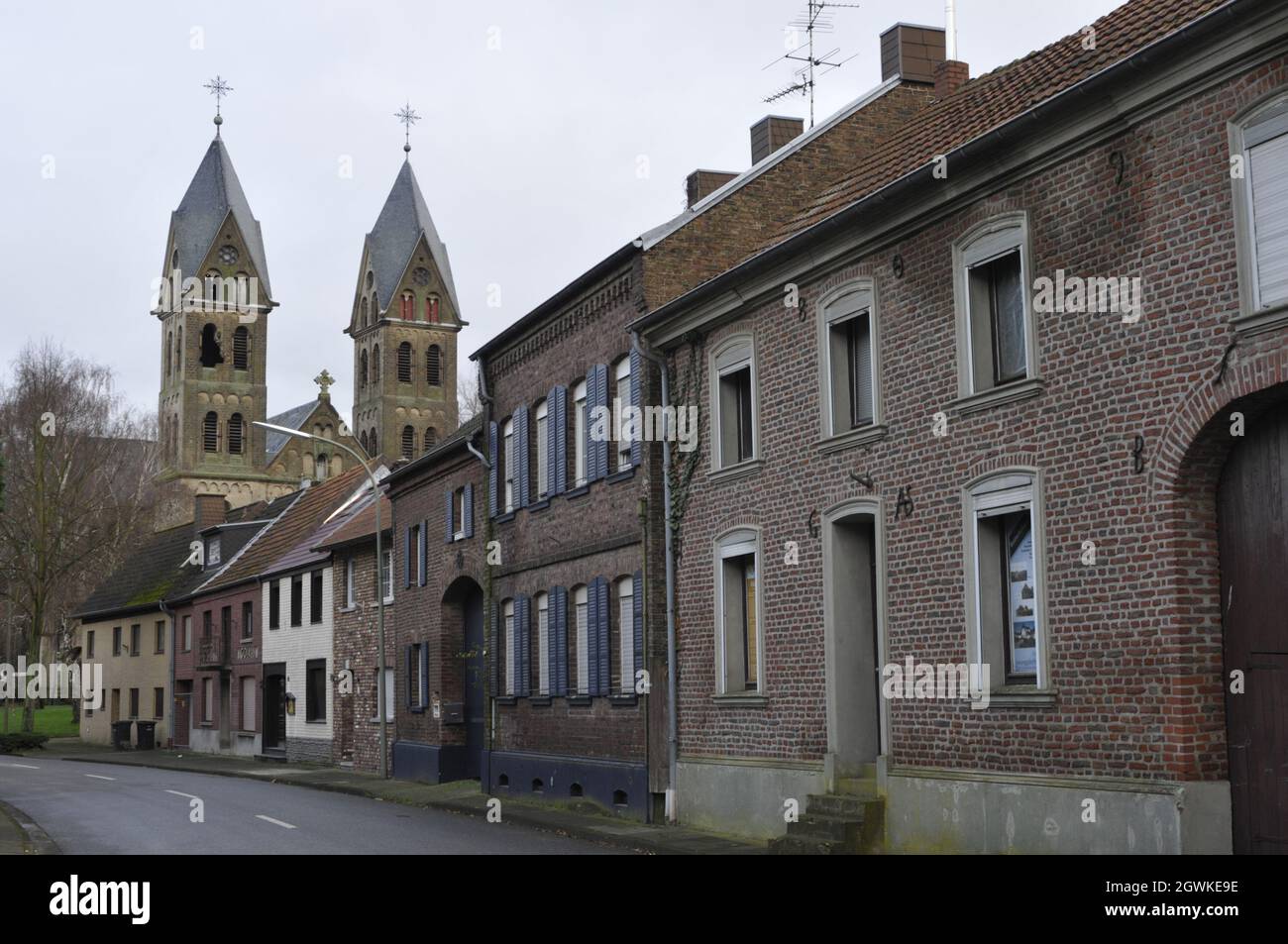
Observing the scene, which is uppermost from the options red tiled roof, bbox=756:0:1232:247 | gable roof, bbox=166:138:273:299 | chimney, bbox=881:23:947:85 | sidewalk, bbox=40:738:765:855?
gable roof, bbox=166:138:273:299

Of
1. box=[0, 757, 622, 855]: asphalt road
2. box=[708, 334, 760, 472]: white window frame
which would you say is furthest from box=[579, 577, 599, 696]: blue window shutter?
box=[708, 334, 760, 472]: white window frame

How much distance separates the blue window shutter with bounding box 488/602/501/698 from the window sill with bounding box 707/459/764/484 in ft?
29.0

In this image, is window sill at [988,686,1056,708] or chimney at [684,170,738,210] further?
chimney at [684,170,738,210]

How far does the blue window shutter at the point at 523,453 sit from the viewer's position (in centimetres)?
2673

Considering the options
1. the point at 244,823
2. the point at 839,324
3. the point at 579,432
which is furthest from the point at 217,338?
the point at 839,324

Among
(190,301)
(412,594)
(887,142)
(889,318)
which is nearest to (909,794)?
(889,318)

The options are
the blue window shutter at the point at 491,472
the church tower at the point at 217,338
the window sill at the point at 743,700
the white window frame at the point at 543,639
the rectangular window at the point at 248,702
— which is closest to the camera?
the window sill at the point at 743,700

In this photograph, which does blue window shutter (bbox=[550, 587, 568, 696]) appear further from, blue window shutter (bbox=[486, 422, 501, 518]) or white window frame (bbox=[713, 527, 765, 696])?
white window frame (bbox=[713, 527, 765, 696])

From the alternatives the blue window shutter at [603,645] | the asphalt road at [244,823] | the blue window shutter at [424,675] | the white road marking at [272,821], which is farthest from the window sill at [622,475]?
the blue window shutter at [424,675]

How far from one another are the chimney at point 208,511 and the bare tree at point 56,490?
3668 millimetres

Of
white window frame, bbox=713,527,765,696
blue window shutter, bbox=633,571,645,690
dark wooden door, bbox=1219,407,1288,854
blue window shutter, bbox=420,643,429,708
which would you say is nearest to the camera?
dark wooden door, bbox=1219,407,1288,854

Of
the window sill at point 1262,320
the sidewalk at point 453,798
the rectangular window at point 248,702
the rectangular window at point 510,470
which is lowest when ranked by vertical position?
the sidewalk at point 453,798

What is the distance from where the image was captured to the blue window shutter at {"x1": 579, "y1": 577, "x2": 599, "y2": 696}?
2336 cm

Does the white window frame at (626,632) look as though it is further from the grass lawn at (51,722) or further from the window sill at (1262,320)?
the grass lawn at (51,722)
